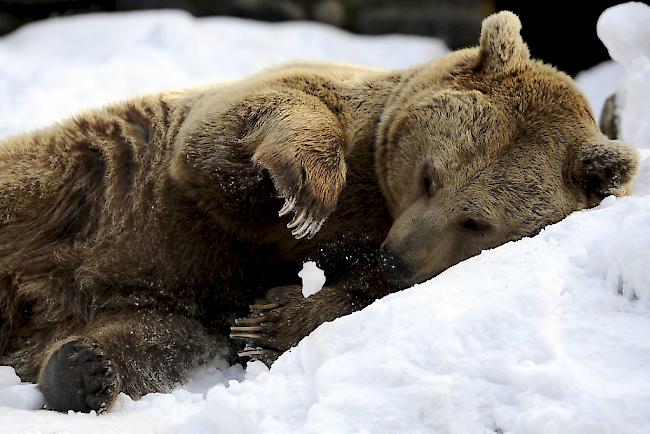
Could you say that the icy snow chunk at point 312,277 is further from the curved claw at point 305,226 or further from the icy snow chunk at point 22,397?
the icy snow chunk at point 22,397

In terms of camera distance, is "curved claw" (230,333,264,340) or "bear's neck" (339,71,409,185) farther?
"bear's neck" (339,71,409,185)

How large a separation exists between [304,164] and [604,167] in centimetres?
123

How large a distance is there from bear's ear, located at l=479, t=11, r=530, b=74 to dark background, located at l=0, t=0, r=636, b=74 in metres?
6.43

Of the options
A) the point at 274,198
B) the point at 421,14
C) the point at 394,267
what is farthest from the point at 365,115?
the point at 421,14

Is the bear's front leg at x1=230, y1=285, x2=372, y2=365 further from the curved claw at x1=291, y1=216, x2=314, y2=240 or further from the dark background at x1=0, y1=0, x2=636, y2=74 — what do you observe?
the dark background at x1=0, y1=0, x2=636, y2=74

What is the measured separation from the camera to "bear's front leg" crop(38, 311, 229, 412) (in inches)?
120

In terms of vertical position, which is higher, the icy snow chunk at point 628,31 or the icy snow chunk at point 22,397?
the icy snow chunk at point 628,31

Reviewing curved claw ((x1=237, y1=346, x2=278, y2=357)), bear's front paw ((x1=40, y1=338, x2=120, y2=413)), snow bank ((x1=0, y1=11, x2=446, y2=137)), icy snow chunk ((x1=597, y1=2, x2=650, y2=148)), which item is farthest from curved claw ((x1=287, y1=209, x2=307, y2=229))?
snow bank ((x1=0, y1=11, x2=446, y2=137))

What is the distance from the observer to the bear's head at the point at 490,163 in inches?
137

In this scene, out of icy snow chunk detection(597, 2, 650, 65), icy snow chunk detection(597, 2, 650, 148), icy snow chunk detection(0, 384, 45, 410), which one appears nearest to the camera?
icy snow chunk detection(0, 384, 45, 410)

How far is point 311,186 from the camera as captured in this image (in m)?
3.55

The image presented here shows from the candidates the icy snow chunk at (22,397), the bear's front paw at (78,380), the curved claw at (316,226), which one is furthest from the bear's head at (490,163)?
the icy snow chunk at (22,397)

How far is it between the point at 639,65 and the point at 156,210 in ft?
11.8

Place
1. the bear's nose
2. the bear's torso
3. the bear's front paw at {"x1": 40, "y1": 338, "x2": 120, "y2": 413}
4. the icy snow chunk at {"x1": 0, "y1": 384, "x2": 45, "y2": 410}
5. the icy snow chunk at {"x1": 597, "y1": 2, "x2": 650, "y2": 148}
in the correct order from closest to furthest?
the bear's front paw at {"x1": 40, "y1": 338, "x2": 120, "y2": 413} < the icy snow chunk at {"x1": 0, "y1": 384, "x2": 45, "y2": 410} < the bear's nose < the bear's torso < the icy snow chunk at {"x1": 597, "y1": 2, "x2": 650, "y2": 148}
